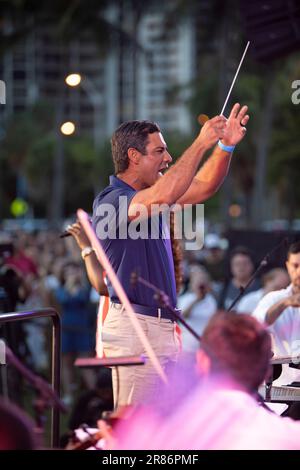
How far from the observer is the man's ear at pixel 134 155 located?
206 inches

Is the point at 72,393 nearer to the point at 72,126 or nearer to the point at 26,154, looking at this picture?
the point at 72,126

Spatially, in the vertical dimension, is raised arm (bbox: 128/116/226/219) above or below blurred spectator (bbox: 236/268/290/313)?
above

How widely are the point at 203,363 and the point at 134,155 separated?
1996 millimetres

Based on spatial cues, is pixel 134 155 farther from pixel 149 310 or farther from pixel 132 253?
pixel 149 310

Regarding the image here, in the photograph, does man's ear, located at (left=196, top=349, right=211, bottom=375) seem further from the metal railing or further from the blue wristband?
the blue wristband

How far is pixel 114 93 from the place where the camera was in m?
116

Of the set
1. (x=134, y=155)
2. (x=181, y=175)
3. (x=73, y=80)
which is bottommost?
(x=181, y=175)

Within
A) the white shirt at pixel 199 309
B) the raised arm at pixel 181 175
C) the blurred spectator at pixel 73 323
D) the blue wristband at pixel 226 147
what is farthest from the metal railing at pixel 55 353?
the blurred spectator at pixel 73 323

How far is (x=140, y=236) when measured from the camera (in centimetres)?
508

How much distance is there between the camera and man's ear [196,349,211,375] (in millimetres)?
3393

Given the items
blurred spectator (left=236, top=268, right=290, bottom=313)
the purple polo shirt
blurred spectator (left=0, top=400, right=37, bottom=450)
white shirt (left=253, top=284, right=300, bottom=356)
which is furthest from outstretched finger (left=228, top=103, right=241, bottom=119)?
blurred spectator (left=236, top=268, right=290, bottom=313)

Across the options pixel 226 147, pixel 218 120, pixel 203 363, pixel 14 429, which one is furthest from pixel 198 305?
pixel 14 429

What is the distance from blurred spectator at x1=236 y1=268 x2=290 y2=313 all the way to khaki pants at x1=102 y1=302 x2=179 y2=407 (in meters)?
4.25

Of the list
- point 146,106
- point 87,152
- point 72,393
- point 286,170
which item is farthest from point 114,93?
point 72,393
